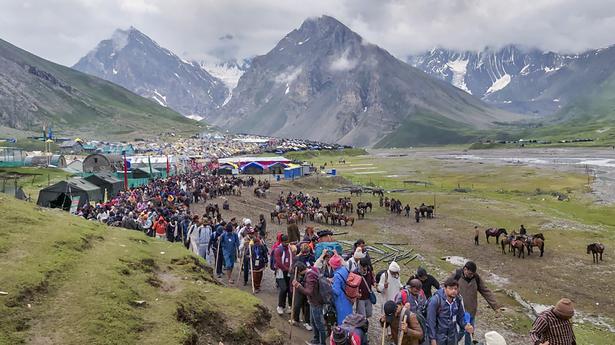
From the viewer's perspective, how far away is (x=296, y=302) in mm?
14781

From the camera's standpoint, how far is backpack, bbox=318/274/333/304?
11.9m

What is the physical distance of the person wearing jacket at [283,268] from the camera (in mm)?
15375

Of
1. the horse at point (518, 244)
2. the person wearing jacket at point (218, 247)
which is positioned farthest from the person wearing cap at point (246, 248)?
the horse at point (518, 244)

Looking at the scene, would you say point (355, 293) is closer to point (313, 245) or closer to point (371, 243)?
point (313, 245)

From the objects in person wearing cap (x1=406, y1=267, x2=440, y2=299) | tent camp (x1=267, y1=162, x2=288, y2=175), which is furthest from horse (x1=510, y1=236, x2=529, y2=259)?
tent camp (x1=267, y1=162, x2=288, y2=175)

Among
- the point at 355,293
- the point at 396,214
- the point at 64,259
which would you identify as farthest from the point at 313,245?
the point at 396,214

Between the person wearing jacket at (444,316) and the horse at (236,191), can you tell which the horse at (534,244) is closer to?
the person wearing jacket at (444,316)

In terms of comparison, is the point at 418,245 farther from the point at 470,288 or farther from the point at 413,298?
the point at 413,298

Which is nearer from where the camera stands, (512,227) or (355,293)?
(355,293)

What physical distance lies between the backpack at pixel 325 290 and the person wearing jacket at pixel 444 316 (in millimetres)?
2653

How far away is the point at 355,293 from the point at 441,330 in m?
2.23

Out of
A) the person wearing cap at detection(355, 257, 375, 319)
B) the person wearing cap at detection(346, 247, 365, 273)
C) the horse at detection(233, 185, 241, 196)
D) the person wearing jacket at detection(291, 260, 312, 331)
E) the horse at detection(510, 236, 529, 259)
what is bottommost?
the horse at detection(510, 236, 529, 259)

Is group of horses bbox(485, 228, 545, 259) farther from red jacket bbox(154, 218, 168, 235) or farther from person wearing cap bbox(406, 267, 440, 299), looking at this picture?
red jacket bbox(154, 218, 168, 235)

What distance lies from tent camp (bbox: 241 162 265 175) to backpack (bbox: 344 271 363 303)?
92.7m
